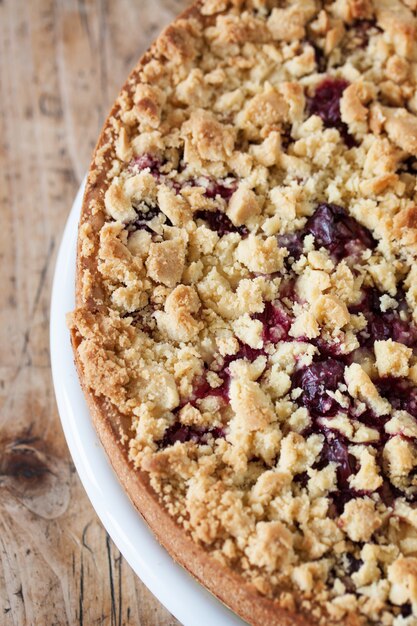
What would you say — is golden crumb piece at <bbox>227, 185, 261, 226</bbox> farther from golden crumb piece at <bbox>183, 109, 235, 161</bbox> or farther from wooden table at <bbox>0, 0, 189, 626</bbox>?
wooden table at <bbox>0, 0, 189, 626</bbox>

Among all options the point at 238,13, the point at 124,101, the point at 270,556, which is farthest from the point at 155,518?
the point at 238,13

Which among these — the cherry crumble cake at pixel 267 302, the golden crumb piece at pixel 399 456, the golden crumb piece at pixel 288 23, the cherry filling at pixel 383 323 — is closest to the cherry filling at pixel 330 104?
the cherry crumble cake at pixel 267 302

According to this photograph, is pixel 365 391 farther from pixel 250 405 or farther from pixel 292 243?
pixel 292 243

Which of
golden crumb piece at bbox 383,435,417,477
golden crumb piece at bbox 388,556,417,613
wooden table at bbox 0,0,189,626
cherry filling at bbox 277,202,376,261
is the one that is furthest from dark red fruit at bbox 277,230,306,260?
wooden table at bbox 0,0,189,626

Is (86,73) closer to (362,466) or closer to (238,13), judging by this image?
(238,13)

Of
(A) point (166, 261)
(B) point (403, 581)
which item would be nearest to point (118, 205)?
(A) point (166, 261)

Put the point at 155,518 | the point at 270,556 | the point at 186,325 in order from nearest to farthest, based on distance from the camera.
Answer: the point at 270,556
the point at 155,518
the point at 186,325
